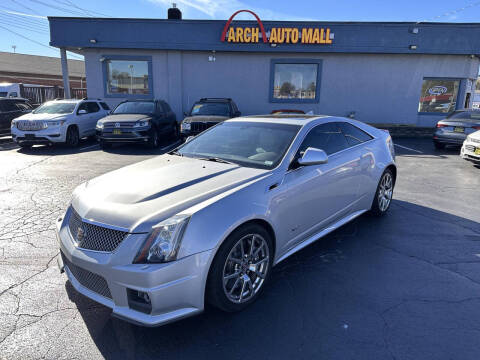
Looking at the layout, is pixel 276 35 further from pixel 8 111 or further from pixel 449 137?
pixel 8 111

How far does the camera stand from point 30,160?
377 inches

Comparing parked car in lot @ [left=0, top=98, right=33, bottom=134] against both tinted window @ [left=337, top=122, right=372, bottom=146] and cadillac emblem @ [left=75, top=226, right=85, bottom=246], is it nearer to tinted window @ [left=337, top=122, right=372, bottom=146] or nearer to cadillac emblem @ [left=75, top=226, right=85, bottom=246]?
cadillac emblem @ [left=75, top=226, right=85, bottom=246]

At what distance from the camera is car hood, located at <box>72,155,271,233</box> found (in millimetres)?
2570

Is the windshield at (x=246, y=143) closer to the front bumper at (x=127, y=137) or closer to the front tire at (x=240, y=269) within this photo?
the front tire at (x=240, y=269)

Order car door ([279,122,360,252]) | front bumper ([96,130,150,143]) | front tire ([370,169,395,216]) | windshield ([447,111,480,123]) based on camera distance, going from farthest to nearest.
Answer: windshield ([447,111,480,123]), front bumper ([96,130,150,143]), front tire ([370,169,395,216]), car door ([279,122,360,252])

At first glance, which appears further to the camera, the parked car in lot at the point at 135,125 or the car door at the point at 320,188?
the parked car in lot at the point at 135,125

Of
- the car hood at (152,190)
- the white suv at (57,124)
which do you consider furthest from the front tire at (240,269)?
the white suv at (57,124)

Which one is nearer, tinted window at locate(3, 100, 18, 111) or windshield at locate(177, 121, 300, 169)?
windshield at locate(177, 121, 300, 169)

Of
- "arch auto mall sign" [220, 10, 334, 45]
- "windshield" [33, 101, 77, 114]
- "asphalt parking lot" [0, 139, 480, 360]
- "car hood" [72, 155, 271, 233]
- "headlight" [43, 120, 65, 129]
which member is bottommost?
"asphalt parking lot" [0, 139, 480, 360]

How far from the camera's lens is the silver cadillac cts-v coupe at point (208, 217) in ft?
7.92

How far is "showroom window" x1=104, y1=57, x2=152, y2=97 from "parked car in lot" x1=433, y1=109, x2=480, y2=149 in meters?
12.3

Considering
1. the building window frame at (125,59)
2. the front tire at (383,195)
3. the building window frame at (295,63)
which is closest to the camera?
the front tire at (383,195)

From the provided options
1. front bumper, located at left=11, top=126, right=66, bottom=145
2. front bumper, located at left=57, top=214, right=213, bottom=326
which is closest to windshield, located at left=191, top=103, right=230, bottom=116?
front bumper, located at left=11, top=126, right=66, bottom=145

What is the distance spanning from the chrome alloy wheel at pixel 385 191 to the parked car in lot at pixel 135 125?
7.86 meters
